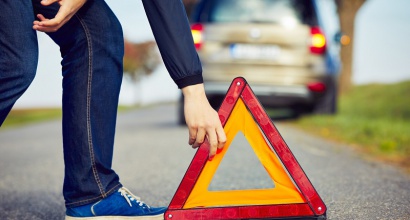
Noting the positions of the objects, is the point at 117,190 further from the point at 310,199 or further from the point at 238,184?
the point at 238,184

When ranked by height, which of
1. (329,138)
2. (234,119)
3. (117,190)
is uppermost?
(234,119)

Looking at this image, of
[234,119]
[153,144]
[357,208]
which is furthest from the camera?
[153,144]

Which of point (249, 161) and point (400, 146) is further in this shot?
point (400, 146)

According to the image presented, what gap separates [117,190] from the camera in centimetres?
251

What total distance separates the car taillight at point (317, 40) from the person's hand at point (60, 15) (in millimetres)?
6465

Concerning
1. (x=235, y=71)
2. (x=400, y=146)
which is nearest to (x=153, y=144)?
(x=235, y=71)

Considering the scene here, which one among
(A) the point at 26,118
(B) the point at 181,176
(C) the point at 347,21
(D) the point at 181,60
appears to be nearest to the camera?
(D) the point at 181,60

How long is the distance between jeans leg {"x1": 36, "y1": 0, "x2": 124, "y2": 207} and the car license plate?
581cm

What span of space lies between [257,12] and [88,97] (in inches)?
243

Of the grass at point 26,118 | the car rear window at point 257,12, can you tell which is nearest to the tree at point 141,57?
the grass at point 26,118

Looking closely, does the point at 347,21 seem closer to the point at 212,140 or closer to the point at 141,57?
the point at 212,140

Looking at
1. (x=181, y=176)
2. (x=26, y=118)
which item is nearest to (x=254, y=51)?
Result: (x=181, y=176)

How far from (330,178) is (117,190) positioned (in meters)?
1.93

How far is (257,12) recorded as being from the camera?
8.38 meters
